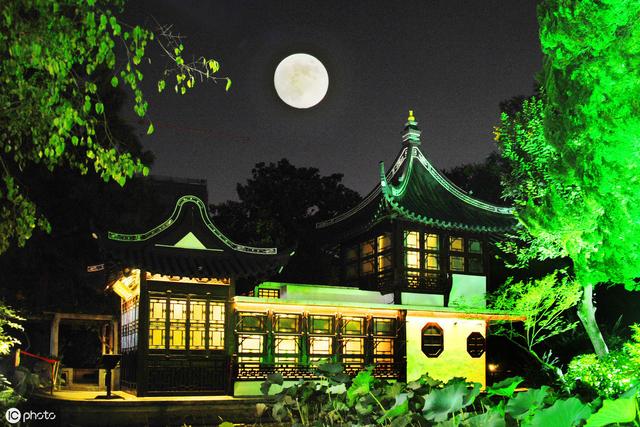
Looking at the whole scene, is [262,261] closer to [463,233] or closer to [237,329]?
[237,329]

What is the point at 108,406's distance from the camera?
1153cm

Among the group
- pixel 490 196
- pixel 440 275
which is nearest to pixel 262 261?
pixel 440 275

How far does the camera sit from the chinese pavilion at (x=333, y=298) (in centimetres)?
1339

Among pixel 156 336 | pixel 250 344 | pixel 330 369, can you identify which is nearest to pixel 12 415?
pixel 330 369

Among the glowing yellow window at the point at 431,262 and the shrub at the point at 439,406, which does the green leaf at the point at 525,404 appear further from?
the glowing yellow window at the point at 431,262

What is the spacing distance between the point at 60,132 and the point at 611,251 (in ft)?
29.3

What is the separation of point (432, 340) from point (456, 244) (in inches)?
109

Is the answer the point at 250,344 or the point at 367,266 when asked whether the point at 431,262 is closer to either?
the point at 367,266

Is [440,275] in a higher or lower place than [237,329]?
higher

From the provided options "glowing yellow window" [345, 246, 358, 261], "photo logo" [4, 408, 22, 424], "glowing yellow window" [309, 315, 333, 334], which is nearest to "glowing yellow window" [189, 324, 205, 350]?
"glowing yellow window" [309, 315, 333, 334]

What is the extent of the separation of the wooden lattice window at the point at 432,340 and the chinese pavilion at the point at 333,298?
32 millimetres

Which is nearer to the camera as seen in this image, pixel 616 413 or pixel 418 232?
pixel 616 413

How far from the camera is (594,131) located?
32.9 ft

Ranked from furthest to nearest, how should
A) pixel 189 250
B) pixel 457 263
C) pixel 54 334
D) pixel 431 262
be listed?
pixel 54 334 → pixel 457 263 → pixel 431 262 → pixel 189 250
